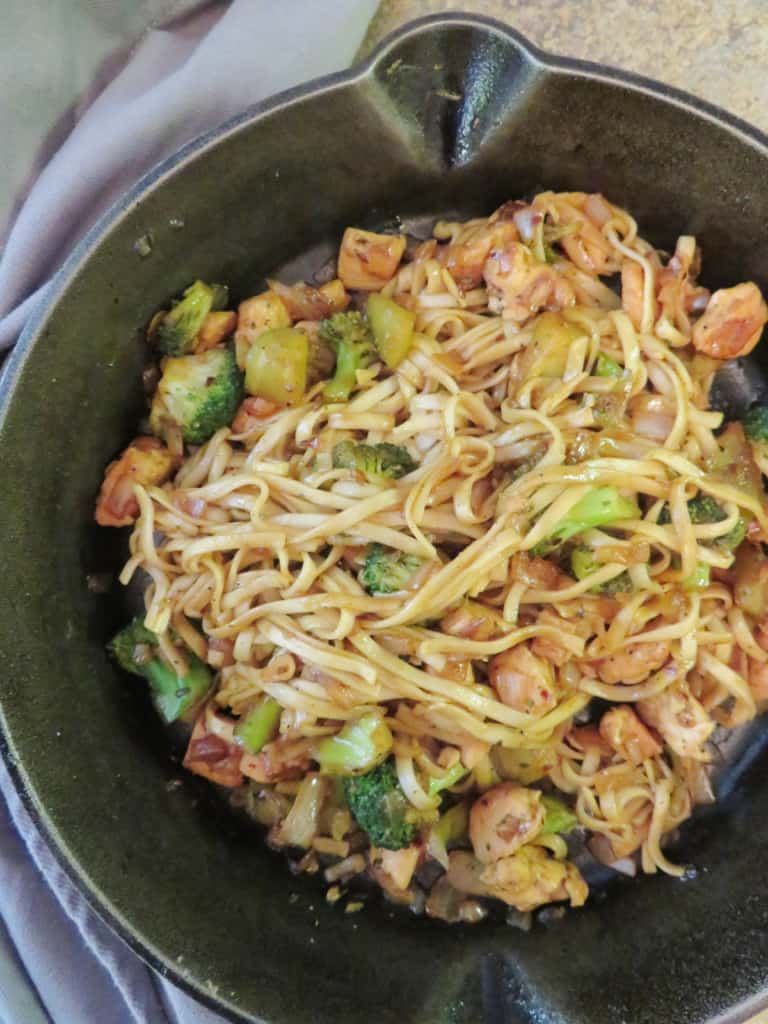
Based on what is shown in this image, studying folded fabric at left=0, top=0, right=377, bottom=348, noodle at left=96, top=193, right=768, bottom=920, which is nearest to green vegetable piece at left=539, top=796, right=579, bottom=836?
noodle at left=96, top=193, right=768, bottom=920

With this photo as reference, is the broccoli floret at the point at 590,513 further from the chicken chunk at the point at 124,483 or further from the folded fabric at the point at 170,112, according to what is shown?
the folded fabric at the point at 170,112

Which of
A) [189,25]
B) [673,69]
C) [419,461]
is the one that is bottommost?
[419,461]

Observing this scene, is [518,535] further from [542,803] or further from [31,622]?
[31,622]

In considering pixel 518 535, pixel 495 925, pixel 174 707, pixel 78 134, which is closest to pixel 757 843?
pixel 495 925

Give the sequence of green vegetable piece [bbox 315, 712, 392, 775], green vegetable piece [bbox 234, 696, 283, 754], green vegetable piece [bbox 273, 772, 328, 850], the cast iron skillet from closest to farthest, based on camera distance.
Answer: the cast iron skillet < green vegetable piece [bbox 315, 712, 392, 775] < green vegetable piece [bbox 234, 696, 283, 754] < green vegetable piece [bbox 273, 772, 328, 850]

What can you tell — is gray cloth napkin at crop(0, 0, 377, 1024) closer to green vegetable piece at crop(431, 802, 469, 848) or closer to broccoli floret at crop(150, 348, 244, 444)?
broccoli floret at crop(150, 348, 244, 444)

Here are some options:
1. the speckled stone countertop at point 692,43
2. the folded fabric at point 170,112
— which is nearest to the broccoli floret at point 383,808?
the folded fabric at point 170,112
